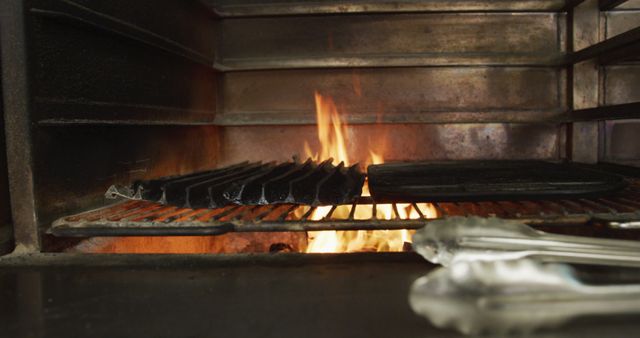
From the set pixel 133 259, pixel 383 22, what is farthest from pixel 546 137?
pixel 133 259

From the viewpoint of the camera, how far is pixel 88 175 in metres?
1.36

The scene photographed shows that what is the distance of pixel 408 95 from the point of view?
245cm

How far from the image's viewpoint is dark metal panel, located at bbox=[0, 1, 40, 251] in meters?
1.12

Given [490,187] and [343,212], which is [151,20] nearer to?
[343,212]

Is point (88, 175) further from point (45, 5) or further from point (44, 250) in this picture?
point (45, 5)

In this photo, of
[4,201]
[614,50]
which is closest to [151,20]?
[4,201]

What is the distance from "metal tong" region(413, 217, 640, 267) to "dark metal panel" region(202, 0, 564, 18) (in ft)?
6.20

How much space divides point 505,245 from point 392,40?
76.6 inches

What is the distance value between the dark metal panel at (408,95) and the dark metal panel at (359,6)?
318 mm

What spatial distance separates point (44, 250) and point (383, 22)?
1975 millimetres

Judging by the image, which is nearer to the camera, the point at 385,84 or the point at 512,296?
the point at 512,296

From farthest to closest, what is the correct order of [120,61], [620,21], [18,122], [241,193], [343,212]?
1. [620,21]
2. [343,212]
3. [120,61]
4. [241,193]
5. [18,122]

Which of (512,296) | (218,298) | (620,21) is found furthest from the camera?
(620,21)

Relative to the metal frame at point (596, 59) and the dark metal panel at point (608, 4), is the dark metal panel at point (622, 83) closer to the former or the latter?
the metal frame at point (596, 59)
